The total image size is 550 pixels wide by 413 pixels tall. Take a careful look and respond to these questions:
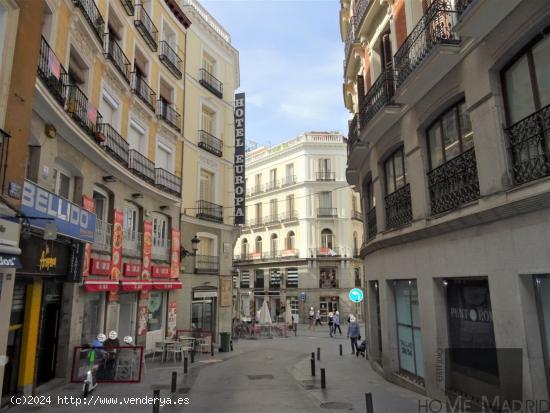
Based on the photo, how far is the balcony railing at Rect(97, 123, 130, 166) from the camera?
13.8 m

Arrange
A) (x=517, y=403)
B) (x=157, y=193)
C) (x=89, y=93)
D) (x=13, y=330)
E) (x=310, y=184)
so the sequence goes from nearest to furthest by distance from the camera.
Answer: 1. (x=517, y=403)
2. (x=13, y=330)
3. (x=89, y=93)
4. (x=157, y=193)
5. (x=310, y=184)

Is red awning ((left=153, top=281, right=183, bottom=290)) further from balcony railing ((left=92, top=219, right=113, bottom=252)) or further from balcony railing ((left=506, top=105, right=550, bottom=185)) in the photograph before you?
balcony railing ((left=506, top=105, right=550, bottom=185))

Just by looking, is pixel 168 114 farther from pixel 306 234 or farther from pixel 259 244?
pixel 259 244

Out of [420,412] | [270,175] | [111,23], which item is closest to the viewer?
[420,412]

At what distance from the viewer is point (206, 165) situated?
2291cm

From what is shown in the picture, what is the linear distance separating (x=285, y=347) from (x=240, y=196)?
28.1ft

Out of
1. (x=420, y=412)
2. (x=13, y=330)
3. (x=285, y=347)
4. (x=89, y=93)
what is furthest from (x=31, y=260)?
(x=285, y=347)

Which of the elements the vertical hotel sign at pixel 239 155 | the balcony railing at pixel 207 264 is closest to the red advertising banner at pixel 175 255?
the balcony railing at pixel 207 264

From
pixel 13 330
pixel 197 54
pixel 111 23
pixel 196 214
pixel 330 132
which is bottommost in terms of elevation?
pixel 13 330

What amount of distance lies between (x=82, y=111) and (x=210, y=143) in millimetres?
11270

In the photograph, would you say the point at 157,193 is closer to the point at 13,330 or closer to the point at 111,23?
the point at 111,23

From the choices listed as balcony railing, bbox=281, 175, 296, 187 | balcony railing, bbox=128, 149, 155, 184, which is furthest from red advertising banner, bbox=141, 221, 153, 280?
balcony railing, bbox=281, 175, 296, 187

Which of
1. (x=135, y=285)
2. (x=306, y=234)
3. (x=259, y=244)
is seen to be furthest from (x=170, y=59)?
(x=259, y=244)

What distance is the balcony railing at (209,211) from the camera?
22.0m
